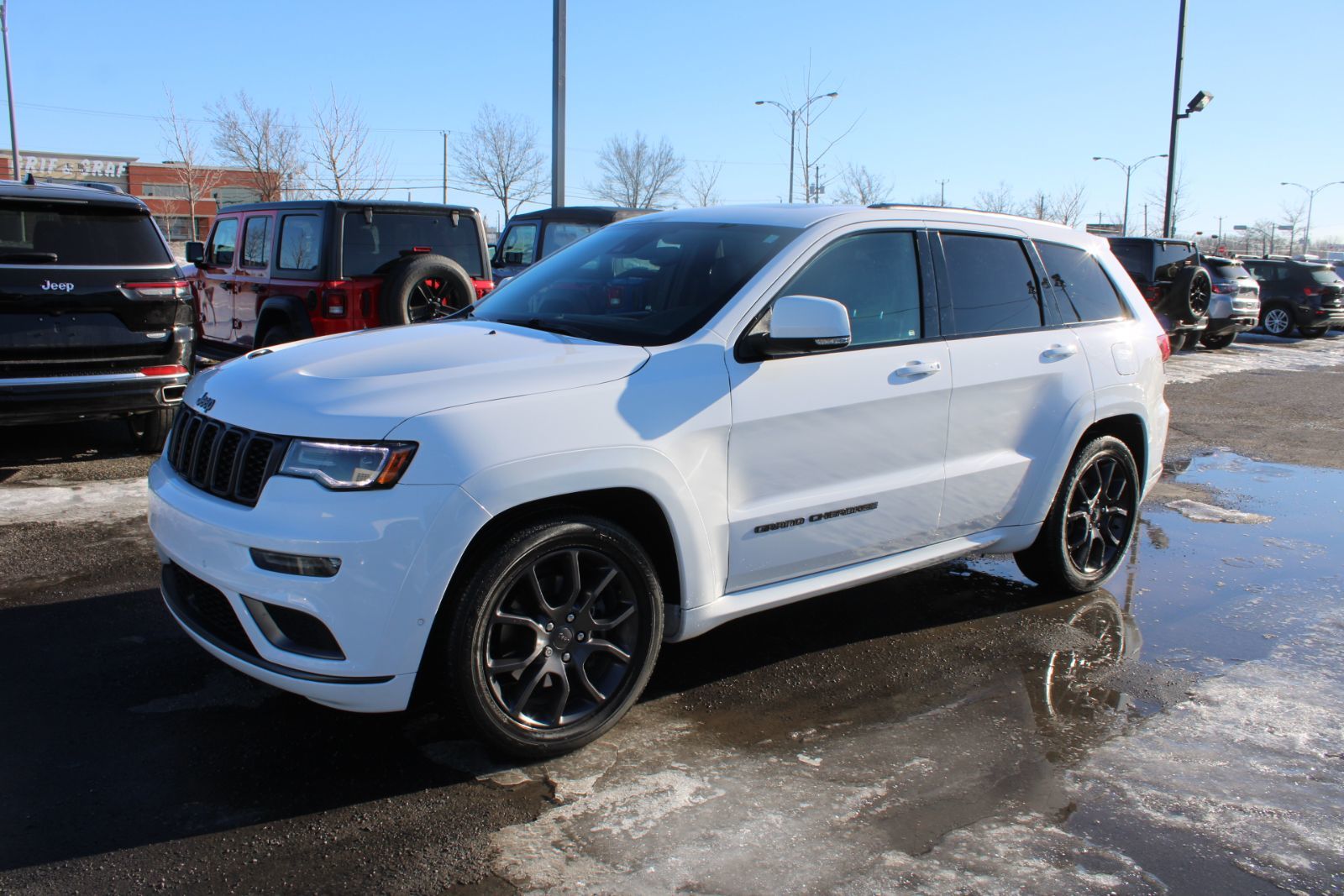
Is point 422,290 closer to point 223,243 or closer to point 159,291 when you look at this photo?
point 159,291

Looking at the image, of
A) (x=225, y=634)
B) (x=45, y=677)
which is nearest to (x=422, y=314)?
(x=45, y=677)

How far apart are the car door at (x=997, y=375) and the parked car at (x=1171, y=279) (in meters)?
13.8

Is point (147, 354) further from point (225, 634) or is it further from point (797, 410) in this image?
point (797, 410)

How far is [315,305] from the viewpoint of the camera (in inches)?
350

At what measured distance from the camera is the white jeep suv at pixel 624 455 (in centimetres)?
317

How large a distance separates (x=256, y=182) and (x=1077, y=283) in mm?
36108

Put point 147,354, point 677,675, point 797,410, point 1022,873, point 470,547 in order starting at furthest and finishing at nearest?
point 147,354, point 677,675, point 797,410, point 470,547, point 1022,873

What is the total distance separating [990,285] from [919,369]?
75cm

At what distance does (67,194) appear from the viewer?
282 inches

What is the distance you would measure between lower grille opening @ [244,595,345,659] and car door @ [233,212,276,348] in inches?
270

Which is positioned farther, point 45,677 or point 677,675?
point 677,675

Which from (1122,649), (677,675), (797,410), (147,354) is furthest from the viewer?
(147,354)

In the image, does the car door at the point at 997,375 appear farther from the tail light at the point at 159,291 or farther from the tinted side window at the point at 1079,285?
the tail light at the point at 159,291

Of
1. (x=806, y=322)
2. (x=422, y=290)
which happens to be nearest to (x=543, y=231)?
(x=422, y=290)
